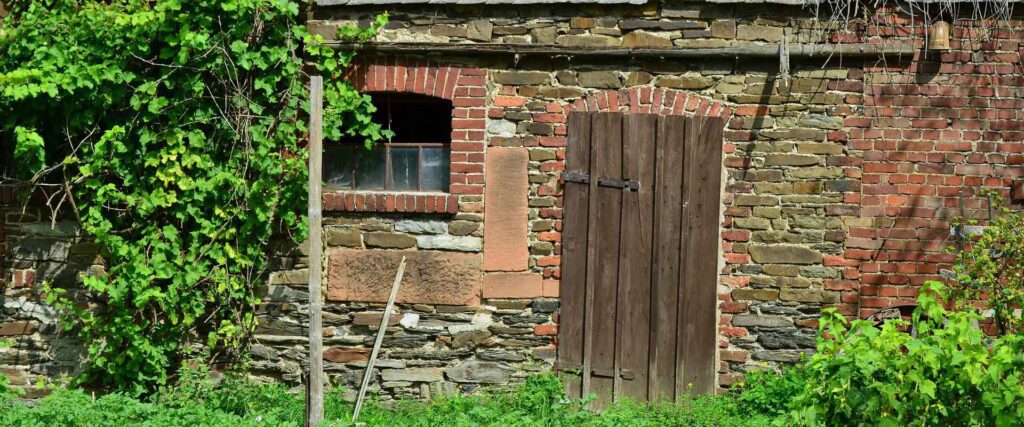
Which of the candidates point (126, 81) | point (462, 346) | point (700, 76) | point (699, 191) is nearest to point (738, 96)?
point (700, 76)

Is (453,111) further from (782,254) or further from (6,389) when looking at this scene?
(6,389)

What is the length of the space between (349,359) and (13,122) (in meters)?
2.77

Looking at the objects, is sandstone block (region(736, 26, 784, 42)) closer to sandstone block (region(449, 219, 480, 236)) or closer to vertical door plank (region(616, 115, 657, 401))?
vertical door plank (region(616, 115, 657, 401))

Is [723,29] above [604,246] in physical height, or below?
above

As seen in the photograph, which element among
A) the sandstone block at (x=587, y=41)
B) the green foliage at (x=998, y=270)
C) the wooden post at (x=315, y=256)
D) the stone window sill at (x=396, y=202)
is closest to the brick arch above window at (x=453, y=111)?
the stone window sill at (x=396, y=202)

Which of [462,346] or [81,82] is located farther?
[462,346]

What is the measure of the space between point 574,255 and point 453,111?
4.31 ft

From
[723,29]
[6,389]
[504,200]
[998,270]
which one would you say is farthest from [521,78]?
[6,389]

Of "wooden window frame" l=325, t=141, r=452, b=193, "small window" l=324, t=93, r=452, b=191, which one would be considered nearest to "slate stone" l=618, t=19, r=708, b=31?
"small window" l=324, t=93, r=452, b=191

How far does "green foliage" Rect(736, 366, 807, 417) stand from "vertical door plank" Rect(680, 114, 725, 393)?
269 millimetres

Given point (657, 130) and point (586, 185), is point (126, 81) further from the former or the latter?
point (657, 130)

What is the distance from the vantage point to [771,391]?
5.91 meters

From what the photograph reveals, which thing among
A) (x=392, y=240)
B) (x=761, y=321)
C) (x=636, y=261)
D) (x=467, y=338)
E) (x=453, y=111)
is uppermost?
(x=453, y=111)

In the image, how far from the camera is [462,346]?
612 cm
